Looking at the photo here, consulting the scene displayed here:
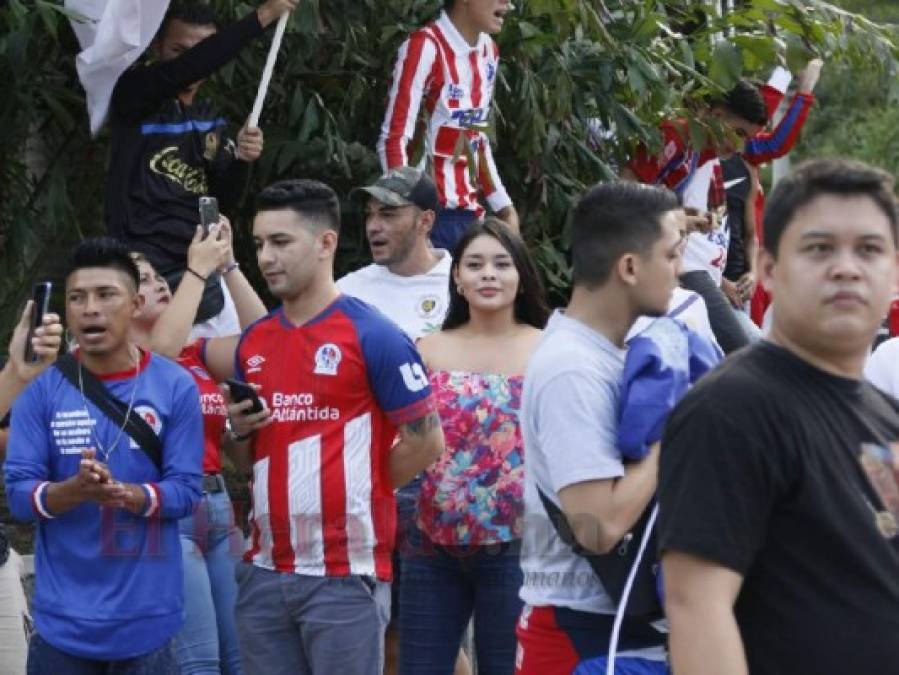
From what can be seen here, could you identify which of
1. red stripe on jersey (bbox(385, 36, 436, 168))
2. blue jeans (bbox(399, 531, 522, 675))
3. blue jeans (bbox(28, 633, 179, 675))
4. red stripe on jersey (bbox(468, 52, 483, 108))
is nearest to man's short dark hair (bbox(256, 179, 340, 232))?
blue jeans (bbox(399, 531, 522, 675))

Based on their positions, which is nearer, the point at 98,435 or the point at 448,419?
the point at 98,435

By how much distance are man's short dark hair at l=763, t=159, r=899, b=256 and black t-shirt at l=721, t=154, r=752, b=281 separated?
21.8 feet

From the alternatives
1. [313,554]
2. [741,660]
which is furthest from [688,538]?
[313,554]

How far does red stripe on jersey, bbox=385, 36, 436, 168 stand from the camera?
7.83 meters

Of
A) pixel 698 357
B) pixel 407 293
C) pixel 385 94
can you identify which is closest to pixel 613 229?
pixel 698 357

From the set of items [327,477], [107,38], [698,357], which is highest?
[107,38]

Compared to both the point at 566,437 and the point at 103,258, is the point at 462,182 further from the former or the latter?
the point at 566,437

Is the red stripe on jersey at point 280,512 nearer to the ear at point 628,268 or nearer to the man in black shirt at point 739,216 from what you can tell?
the ear at point 628,268

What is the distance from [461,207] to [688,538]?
5004mm

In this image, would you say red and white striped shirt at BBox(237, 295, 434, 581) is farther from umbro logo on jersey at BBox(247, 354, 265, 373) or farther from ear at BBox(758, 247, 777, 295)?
ear at BBox(758, 247, 777, 295)

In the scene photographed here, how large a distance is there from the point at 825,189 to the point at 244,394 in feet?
9.08

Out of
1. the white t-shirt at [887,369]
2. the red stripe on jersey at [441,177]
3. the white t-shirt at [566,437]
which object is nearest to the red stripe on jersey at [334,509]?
the white t-shirt at [566,437]

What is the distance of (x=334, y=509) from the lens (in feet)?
18.9

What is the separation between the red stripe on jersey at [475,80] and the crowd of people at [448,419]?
17 millimetres
